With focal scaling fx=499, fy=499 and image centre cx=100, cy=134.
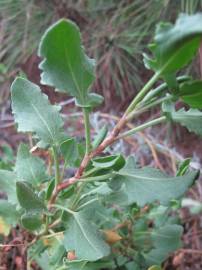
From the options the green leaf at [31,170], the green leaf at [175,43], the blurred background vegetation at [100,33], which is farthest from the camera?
the blurred background vegetation at [100,33]

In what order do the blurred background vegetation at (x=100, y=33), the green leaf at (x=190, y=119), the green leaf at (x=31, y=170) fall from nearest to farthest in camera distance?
1. the green leaf at (x=190, y=119)
2. the green leaf at (x=31, y=170)
3. the blurred background vegetation at (x=100, y=33)

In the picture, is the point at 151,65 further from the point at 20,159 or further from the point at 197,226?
the point at 197,226

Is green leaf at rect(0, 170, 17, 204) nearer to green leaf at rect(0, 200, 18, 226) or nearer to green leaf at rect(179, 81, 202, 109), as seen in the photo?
green leaf at rect(0, 200, 18, 226)

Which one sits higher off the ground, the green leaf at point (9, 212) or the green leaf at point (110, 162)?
the green leaf at point (110, 162)

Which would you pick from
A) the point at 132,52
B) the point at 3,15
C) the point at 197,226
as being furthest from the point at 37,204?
the point at 3,15

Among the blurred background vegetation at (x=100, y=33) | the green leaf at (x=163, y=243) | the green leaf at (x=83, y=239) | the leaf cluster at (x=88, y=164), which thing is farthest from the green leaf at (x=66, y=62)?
the blurred background vegetation at (x=100, y=33)

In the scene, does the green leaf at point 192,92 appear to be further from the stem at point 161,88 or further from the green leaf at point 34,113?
the green leaf at point 34,113

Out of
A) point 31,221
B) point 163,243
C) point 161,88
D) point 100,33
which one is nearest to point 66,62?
point 161,88

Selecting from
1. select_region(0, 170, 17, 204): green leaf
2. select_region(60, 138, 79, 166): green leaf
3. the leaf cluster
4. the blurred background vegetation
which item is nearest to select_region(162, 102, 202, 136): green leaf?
the leaf cluster
